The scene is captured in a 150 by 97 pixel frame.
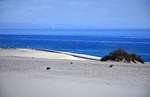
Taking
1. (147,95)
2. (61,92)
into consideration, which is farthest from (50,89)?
(147,95)

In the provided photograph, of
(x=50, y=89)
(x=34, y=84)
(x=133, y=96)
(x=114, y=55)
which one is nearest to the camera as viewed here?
(x=133, y=96)

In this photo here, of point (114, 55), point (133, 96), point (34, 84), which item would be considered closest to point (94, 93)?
point (133, 96)

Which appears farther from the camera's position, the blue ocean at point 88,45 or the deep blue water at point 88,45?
the deep blue water at point 88,45

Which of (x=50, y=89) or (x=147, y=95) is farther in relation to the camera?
(x=50, y=89)

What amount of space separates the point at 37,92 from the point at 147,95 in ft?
6.61

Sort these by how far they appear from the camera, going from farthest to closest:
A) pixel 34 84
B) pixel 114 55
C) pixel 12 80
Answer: pixel 114 55 → pixel 12 80 → pixel 34 84

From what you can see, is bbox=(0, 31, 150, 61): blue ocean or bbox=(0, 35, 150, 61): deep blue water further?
bbox=(0, 35, 150, 61): deep blue water

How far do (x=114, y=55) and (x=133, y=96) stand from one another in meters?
6.33

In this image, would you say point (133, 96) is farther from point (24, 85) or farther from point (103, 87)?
point (24, 85)

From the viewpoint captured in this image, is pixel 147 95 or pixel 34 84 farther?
pixel 34 84

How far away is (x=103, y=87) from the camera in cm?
418

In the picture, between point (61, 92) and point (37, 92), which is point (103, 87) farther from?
point (37, 92)

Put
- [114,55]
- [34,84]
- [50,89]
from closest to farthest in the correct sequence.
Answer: [50,89], [34,84], [114,55]

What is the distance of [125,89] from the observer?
13.4 feet
